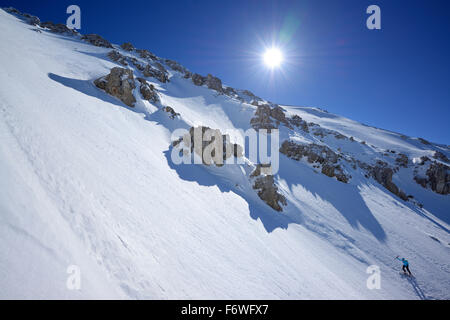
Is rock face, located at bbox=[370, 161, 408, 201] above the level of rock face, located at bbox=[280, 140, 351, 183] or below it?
below

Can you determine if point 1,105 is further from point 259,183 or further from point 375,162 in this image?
point 375,162

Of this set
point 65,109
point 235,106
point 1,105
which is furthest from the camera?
point 235,106

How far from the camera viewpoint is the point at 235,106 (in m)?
39.8

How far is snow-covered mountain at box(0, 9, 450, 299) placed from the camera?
3.70 meters

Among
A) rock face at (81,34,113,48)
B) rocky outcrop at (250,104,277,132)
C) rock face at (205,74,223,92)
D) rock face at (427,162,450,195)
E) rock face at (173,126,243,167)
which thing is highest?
rock face at (81,34,113,48)

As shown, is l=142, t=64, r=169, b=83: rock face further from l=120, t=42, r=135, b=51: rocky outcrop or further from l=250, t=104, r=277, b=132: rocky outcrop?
l=250, t=104, r=277, b=132: rocky outcrop

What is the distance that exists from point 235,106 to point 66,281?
39.9 m

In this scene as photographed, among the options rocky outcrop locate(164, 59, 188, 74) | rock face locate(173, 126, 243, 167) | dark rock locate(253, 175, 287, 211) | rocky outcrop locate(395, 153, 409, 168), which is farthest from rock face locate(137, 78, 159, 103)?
rocky outcrop locate(395, 153, 409, 168)

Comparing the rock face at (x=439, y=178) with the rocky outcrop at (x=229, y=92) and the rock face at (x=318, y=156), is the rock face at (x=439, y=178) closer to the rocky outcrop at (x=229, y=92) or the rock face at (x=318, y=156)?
the rock face at (x=318, y=156)

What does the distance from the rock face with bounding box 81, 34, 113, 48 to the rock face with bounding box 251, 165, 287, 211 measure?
60.0 m

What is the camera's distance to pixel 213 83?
53.8 metres

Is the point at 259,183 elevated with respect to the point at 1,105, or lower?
lower

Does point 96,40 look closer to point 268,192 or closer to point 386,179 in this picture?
point 268,192

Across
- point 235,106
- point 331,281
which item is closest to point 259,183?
point 331,281
